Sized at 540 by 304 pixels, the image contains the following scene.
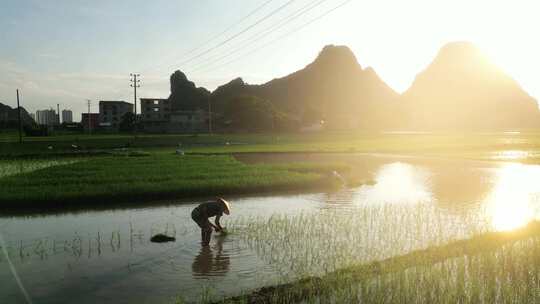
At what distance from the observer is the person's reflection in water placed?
7.45 meters

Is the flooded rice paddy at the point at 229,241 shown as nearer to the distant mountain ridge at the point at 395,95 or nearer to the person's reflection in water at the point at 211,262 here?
the person's reflection in water at the point at 211,262

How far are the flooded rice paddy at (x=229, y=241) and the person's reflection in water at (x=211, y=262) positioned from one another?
20 millimetres

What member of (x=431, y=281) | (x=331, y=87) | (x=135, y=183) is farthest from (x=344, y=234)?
(x=331, y=87)

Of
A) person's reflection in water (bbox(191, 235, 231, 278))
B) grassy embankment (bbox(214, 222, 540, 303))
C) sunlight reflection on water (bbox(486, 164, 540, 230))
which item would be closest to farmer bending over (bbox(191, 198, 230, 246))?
person's reflection in water (bbox(191, 235, 231, 278))

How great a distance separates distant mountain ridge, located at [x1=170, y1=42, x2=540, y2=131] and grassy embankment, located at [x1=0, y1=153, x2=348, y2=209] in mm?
102508

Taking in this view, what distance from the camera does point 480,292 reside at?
6176 mm

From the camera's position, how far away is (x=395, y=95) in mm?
169000

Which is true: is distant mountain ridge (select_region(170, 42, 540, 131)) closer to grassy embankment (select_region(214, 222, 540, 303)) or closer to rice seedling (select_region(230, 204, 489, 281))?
rice seedling (select_region(230, 204, 489, 281))

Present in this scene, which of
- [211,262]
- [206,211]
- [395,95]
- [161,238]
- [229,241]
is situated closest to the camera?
[211,262]

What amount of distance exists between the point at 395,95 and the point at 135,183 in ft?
542

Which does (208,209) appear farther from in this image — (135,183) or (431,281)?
(135,183)

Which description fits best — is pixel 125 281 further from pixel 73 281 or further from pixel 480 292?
pixel 480 292

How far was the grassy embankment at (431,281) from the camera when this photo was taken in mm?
5984

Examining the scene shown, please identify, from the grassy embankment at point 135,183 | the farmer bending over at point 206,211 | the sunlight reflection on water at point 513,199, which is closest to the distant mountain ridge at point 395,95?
the sunlight reflection on water at point 513,199
